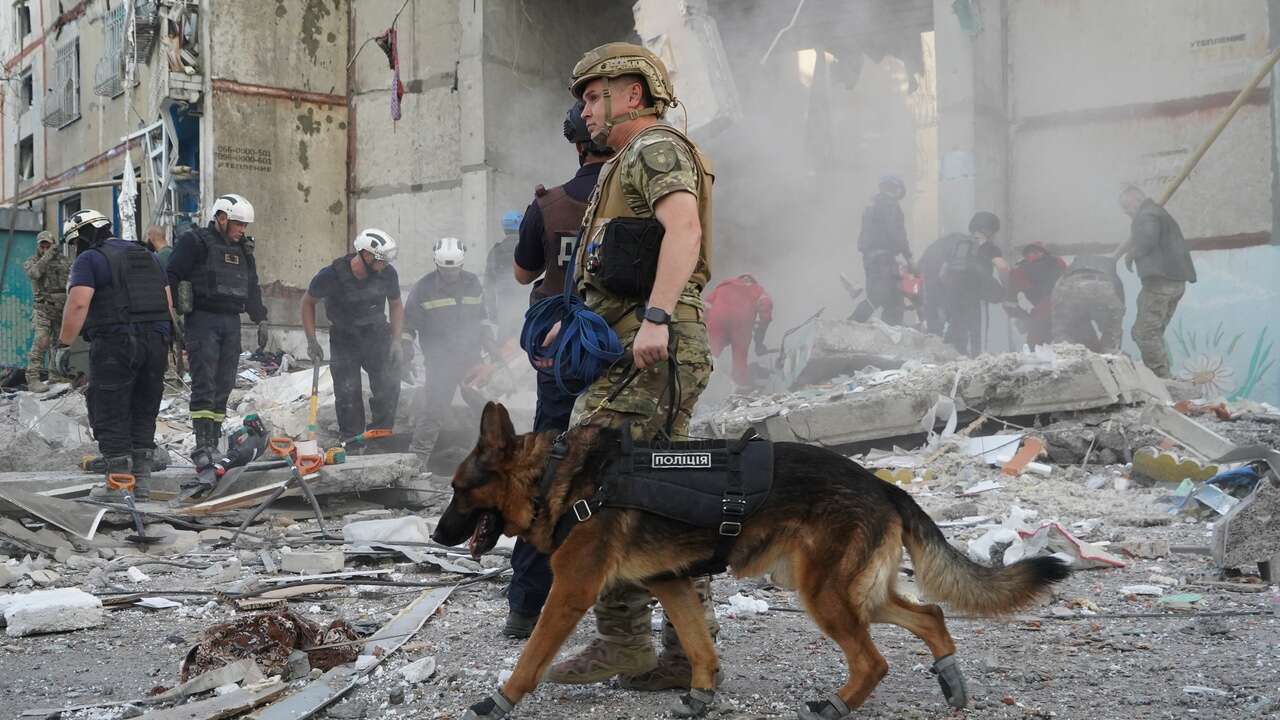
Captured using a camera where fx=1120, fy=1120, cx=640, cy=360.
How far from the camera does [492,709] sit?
3.02m

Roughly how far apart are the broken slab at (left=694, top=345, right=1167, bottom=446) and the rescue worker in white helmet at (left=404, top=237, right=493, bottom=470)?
2.91 meters

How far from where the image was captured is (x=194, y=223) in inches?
656

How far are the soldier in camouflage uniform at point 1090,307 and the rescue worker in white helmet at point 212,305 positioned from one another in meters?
7.89

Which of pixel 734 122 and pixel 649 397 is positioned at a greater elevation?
Result: pixel 734 122

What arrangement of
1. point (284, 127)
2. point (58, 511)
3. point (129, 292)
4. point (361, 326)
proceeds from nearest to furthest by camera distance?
point (58, 511), point (129, 292), point (361, 326), point (284, 127)

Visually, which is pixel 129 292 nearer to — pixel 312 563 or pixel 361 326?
pixel 361 326

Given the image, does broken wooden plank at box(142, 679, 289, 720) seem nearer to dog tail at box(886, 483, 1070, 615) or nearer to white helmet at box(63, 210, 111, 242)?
dog tail at box(886, 483, 1070, 615)

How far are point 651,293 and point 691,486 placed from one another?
0.58 m

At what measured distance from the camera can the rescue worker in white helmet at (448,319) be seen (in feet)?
35.5

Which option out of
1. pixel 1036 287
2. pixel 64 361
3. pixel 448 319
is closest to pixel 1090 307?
pixel 1036 287

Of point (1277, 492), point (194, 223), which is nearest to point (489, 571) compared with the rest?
point (1277, 492)

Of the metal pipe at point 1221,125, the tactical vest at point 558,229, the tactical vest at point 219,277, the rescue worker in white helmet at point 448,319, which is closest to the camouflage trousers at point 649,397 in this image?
the tactical vest at point 558,229

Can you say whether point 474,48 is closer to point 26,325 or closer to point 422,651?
point 26,325

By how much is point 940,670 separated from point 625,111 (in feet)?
6.20
